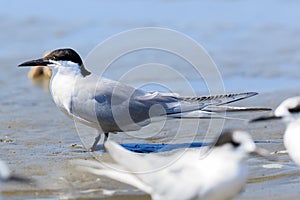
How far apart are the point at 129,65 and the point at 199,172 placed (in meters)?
6.15

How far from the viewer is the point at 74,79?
295 inches

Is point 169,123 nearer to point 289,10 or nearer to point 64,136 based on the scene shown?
point 64,136

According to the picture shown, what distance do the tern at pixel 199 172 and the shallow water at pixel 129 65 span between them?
24.6 inches

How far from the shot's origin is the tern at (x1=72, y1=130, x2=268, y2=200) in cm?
502

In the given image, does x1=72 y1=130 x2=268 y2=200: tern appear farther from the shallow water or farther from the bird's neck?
the bird's neck

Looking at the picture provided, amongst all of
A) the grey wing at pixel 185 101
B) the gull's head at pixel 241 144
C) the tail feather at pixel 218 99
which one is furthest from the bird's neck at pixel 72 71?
the gull's head at pixel 241 144

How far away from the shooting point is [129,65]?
1117 cm

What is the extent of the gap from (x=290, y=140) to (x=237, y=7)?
943cm

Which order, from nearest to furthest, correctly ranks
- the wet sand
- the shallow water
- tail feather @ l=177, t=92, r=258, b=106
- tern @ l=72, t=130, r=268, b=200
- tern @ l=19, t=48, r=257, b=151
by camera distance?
1. tern @ l=72, t=130, r=268, b=200
2. the wet sand
3. the shallow water
4. tern @ l=19, t=48, r=257, b=151
5. tail feather @ l=177, t=92, r=258, b=106

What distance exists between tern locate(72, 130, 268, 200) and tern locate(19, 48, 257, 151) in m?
1.83

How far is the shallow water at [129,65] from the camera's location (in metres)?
6.34

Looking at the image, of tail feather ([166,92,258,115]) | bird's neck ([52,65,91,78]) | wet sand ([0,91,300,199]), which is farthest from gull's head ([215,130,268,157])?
bird's neck ([52,65,91,78])

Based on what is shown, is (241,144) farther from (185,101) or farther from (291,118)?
(185,101)

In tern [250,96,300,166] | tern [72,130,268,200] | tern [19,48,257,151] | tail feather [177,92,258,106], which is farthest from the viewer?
tail feather [177,92,258,106]
